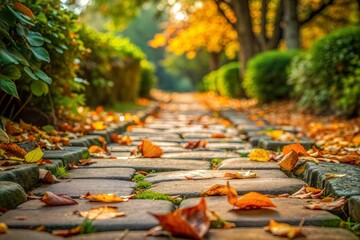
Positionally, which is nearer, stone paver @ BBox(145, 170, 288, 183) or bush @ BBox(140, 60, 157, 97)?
stone paver @ BBox(145, 170, 288, 183)

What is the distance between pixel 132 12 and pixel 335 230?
626 inches

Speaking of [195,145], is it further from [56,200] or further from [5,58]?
[56,200]

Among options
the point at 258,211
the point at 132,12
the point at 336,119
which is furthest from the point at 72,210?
the point at 132,12

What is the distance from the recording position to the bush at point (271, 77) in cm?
1073

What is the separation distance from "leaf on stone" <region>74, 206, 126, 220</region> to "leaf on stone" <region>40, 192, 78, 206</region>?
180 millimetres

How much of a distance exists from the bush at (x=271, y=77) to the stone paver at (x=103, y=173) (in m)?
8.19

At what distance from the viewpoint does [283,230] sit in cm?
169

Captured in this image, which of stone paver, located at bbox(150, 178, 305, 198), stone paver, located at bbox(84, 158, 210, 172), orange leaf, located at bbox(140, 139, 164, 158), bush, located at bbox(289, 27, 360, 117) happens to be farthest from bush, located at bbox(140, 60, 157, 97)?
stone paver, located at bbox(150, 178, 305, 198)

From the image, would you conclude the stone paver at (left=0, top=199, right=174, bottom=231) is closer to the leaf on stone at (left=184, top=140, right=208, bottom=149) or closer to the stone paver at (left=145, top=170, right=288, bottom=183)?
the stone paver at (left=145, top=170, right=288, bottom=183)

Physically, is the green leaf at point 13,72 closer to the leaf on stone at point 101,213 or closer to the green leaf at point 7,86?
the green leaf at point 7,86

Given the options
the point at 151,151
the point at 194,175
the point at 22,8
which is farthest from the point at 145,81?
the point at 194,175

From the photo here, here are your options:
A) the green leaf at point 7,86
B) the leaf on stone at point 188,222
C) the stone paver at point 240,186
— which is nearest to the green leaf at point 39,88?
the green leaf at point 7,86

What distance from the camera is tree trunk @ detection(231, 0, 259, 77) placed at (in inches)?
558

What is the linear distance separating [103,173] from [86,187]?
1.41ft
